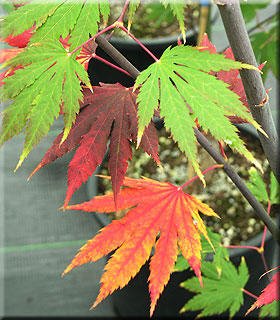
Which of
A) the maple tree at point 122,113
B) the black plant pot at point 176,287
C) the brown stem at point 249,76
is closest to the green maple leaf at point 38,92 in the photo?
the maple tree at point 122,113

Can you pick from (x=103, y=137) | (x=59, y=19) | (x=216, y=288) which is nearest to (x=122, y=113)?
(x=103, y=137)

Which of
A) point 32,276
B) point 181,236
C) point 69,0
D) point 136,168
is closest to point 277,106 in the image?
point 136,168

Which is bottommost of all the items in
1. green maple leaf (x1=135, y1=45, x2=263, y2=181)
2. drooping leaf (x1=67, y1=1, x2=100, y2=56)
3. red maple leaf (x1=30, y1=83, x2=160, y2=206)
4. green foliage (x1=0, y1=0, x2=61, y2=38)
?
red maple leaf (x1=30, y1=83, x2=160, y2=206)

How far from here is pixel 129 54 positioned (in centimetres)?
152

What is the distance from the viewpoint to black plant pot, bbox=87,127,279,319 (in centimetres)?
93

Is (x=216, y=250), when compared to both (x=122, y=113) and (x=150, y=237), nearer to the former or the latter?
(x=150, y=237)

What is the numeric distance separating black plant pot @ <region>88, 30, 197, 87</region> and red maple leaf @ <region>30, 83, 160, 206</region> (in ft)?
3.15

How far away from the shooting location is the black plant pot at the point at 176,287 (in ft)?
3.04

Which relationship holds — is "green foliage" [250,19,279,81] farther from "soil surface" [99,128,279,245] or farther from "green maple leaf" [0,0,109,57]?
"green maple leaf" [0,0,109,57]

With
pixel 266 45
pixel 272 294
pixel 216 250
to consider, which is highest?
pixel 266 45

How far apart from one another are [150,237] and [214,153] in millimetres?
142

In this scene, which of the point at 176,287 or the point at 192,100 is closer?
the point at 192,100

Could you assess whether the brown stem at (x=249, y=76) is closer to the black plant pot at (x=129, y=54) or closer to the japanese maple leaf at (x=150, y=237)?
the japanese maple leaf at (x=150, y=237)

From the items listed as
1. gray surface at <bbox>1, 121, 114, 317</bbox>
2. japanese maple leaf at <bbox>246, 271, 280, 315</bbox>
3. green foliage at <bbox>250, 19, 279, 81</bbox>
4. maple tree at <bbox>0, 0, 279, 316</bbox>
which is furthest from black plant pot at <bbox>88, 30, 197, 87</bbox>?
japanese maple leaf at <bbox>246, 271, 280, 315</bbox>
